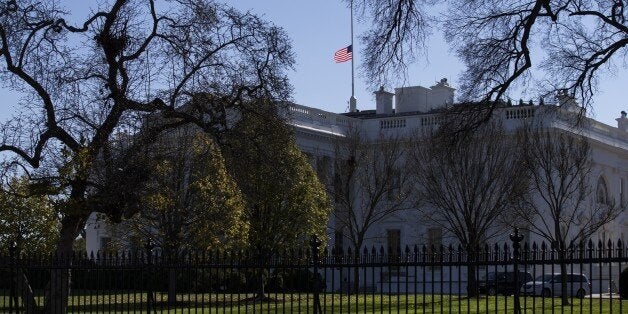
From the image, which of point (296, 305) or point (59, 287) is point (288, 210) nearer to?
point (296, 305)

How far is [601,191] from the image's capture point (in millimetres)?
58094

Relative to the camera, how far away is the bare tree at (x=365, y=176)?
1950 inches

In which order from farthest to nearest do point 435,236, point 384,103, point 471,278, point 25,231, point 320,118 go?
point 384,103, point 320,118, point 435,236, point 25,231, point 471,278

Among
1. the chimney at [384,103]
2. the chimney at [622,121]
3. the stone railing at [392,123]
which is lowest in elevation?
the stone railing at [392,123]

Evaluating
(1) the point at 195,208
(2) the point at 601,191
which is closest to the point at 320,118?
(2) the point at 601,191

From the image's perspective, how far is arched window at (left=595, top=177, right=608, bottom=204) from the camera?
56.3 meters

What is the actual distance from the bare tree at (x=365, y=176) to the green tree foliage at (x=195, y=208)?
1434cm

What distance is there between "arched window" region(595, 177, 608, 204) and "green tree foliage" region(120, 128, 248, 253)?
89.6ft

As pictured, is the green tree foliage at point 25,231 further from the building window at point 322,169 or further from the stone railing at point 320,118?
the stone railing at point 320,118

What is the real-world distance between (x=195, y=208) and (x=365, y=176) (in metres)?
16.9

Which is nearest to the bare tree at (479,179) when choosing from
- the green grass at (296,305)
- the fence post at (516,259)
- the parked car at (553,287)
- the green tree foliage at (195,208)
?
the parked car at (553,287)

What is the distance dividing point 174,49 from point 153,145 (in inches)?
77.7

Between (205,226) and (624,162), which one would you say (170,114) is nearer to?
(205,226)

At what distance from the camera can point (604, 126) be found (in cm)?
5978
